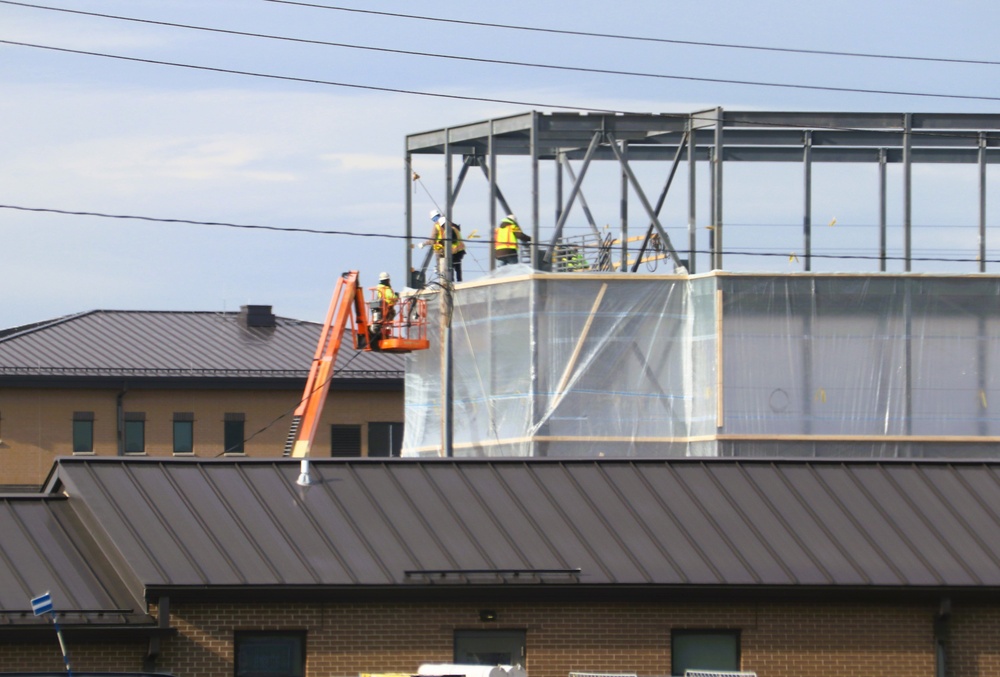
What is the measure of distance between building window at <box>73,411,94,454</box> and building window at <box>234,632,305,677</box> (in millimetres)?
39991

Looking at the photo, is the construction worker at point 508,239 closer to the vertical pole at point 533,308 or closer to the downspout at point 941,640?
the vertical pole at point 533,308

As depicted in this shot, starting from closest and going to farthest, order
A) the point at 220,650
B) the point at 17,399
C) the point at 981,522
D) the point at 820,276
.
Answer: the point at 220,650 < the point at 981,522 < the point at 820,276 < the point at 17,399

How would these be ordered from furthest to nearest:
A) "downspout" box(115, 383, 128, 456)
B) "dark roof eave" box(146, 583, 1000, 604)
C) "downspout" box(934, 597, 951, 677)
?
"downspout" box(115, 383, 128, 456)
"downspout" box(934, 597, 951, 677)
"dark roof eave" box(146, 583, 1000, 604)

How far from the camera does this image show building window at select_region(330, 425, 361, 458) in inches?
2509

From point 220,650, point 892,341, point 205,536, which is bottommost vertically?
point 220,650

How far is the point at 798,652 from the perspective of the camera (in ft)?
75.8

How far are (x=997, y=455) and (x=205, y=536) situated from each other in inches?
620

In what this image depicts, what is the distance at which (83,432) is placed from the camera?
61.3 metres

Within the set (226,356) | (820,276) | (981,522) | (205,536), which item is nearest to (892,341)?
(820,276)

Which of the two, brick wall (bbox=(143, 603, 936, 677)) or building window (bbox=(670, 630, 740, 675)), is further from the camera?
building window (bbox=(670, 630, 740, 675))

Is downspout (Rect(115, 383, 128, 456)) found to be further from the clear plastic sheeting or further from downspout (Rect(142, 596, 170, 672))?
downspout (Rect(142, 596, 170, 672))

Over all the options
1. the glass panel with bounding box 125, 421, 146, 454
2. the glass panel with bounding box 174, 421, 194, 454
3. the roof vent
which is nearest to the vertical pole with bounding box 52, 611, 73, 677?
the glass panel with bounding box 125, 421, 146, 454

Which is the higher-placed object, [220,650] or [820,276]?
[820,276]

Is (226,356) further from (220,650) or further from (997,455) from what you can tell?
(220,650)
